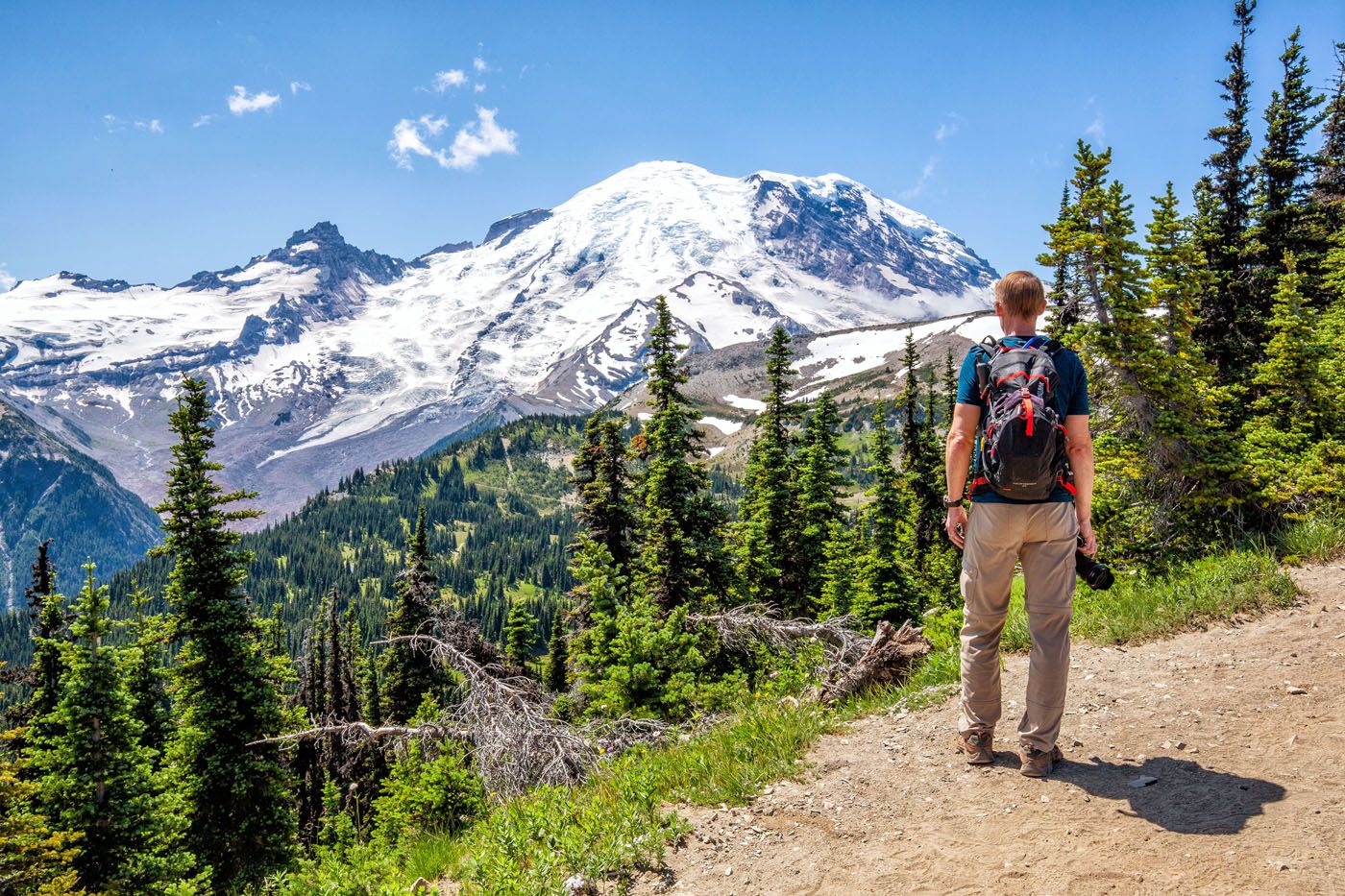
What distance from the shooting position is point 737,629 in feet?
52.7

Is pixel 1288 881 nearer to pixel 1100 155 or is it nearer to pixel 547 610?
pixel 1100 155

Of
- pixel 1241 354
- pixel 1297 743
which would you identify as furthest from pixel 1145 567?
pixel 1241 354

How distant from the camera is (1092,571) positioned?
529 centimetres

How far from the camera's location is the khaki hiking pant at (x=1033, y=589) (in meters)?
5.34

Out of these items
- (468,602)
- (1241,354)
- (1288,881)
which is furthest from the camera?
(468,602)

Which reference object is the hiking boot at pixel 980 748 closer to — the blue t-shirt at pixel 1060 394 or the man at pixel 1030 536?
the man at pixel 1030 536

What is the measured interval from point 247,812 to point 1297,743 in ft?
78.4

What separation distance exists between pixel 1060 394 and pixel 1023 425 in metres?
0.53

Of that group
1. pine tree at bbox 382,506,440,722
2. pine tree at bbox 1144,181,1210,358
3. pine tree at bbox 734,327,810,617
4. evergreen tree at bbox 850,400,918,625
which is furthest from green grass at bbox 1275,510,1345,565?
pine tree at bbox 382,506,440,722

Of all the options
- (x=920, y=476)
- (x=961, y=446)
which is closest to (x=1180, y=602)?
(x=961, y=446)

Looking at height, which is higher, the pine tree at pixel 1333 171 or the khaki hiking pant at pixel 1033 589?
the pine tree at pixel 1333 171

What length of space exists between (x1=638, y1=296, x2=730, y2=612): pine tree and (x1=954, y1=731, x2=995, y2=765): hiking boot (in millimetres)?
17772

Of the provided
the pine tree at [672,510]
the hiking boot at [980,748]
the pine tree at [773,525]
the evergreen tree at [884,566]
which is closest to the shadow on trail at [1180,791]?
the hiking boot at [980,748]

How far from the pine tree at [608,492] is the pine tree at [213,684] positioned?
35.6ft
